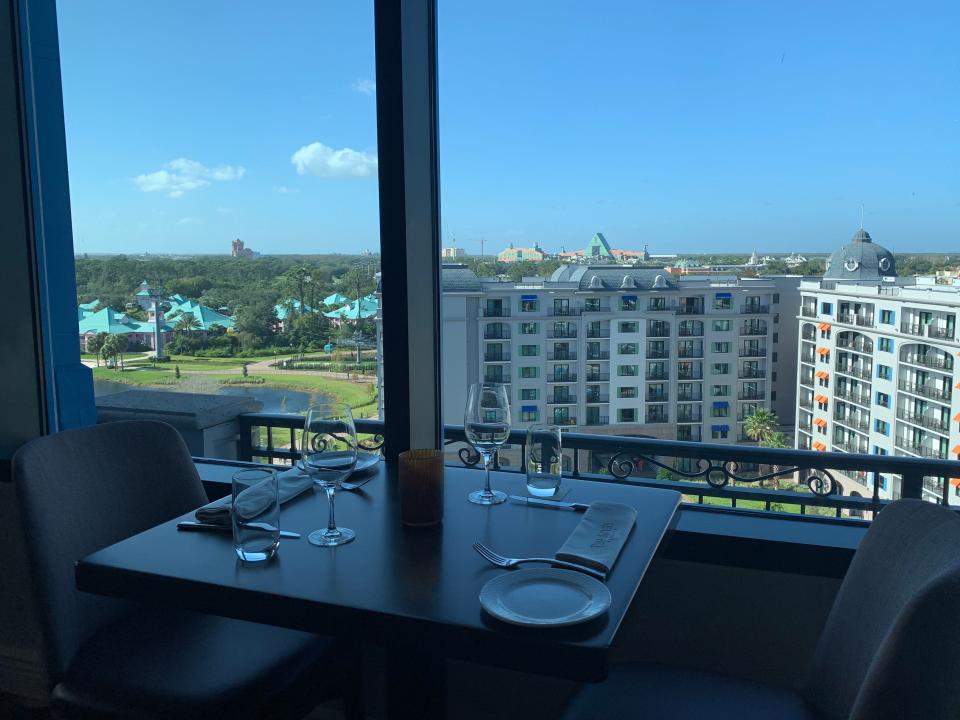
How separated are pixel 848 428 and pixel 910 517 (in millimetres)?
795

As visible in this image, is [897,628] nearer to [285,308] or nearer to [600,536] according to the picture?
[600,536]

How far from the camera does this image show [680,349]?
6.42 feet

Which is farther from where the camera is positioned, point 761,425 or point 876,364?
point 761,425

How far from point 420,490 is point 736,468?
0.99 metres

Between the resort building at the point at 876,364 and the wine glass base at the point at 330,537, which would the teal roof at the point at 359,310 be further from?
the resort building at the point at 876,364

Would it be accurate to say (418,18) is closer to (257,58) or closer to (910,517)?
(257,58)

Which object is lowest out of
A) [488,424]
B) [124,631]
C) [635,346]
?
[124,631]

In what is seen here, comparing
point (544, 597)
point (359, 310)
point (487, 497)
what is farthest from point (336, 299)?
point (544, 597)

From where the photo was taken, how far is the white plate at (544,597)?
3.01 ft

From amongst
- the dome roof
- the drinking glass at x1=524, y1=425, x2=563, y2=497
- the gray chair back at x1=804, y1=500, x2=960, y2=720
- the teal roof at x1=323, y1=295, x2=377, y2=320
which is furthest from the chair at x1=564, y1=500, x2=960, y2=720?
the teal roof at x1=323, y1=295, x2=377, y2=320

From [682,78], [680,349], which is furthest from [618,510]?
[682,78]

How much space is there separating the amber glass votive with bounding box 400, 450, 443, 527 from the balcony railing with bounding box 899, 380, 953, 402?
3.90ft

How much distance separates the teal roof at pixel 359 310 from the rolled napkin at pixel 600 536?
Result: 3.57ft

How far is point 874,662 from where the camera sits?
83 cm
